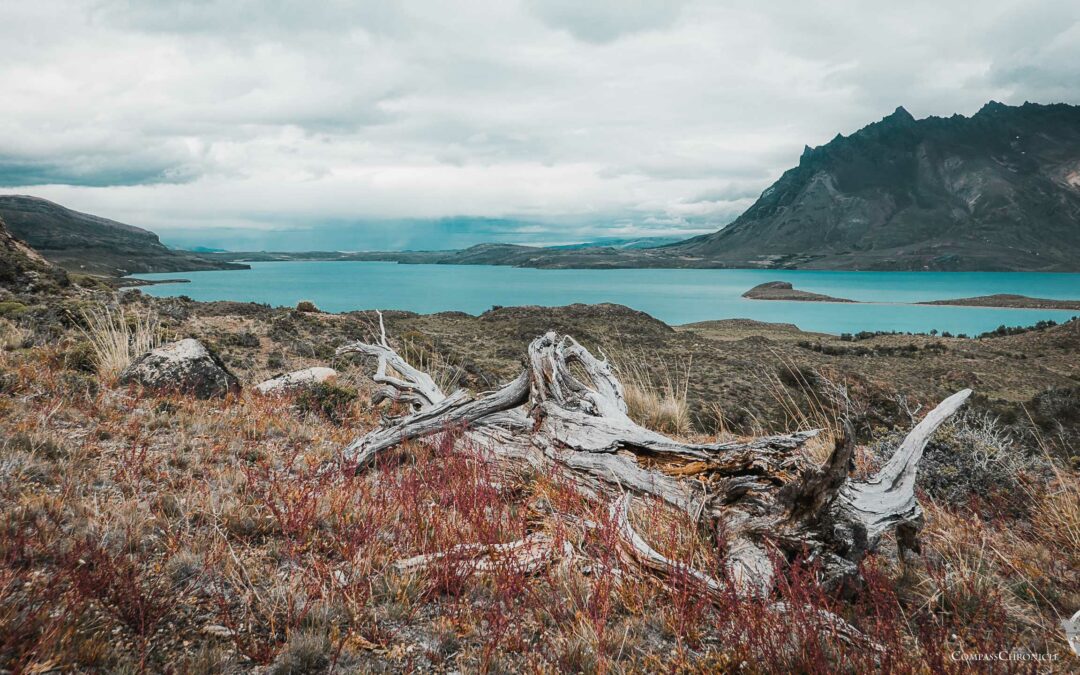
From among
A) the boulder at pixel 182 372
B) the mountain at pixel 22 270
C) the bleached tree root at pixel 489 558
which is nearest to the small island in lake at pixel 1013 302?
the bleached tree root at pixel 489 558

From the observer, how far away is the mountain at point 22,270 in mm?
17047

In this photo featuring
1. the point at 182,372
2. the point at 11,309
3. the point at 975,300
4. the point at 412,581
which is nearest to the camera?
the point at 412,581

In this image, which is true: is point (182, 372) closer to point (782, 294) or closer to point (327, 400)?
point (327, 400)

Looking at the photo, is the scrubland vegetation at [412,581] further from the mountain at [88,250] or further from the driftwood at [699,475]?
the mountain at [88,250]

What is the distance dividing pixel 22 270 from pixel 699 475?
24.4 m

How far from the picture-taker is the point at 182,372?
7.48 meters

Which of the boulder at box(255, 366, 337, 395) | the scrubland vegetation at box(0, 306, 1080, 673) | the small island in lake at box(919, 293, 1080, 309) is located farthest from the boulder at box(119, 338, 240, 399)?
the small island in lake at box(919, 293, 1080, 309)

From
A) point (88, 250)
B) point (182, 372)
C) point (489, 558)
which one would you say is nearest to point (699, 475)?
point (489, 558)

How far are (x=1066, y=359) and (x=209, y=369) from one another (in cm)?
4107

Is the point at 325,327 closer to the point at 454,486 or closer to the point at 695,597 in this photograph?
the point at 454,486

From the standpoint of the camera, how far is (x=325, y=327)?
20719mm

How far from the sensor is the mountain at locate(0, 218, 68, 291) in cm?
1705

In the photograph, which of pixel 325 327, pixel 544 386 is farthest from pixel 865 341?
pixel 544 386

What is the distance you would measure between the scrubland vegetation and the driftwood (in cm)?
14
